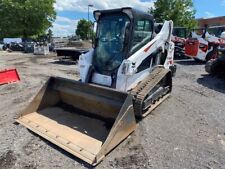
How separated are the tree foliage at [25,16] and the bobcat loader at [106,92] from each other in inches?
1306

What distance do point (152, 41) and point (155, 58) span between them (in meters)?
0.59

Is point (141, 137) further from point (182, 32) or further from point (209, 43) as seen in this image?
point (182, 32)

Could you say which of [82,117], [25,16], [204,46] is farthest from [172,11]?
[82,117]

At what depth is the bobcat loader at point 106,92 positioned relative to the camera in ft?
14.7

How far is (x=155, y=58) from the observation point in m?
6.67

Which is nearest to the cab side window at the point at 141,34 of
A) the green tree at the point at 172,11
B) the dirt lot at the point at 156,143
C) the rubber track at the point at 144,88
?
the rubber track at the point at 144,88

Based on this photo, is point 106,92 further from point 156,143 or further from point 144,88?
point 156,143

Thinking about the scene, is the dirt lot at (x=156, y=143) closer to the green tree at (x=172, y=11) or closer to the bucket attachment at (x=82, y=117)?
the bucket attachment at (x=82, y=117)

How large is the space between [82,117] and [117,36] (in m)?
1.95

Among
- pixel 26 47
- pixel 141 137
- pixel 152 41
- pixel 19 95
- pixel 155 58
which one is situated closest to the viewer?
pixel 141 137

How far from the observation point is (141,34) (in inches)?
235

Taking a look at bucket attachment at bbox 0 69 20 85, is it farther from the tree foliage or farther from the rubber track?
the tree foliage

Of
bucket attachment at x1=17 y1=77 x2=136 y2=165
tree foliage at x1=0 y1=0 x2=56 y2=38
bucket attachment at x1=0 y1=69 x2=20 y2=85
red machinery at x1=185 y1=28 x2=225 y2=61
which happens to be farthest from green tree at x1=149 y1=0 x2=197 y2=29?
bucket attachment at x1=17 y1=77 x2=136 y2=165

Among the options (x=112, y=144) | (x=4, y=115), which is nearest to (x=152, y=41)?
(x=112, y=144)
